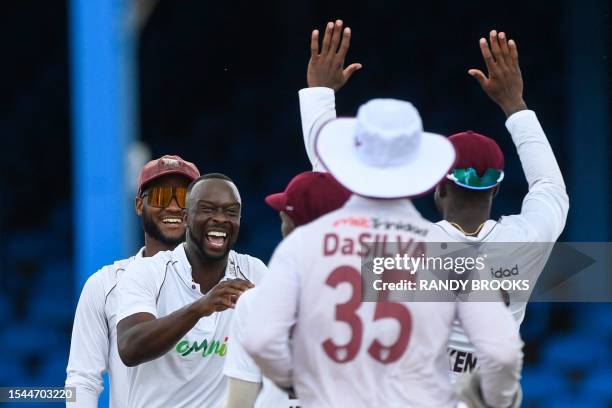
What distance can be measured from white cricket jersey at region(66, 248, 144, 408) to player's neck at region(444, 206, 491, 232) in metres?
1.44

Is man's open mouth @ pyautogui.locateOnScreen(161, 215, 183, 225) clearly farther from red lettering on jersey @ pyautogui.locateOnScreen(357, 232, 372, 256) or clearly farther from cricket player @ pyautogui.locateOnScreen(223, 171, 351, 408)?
red lettering on jersey @ pyautogui.locateOnScreen(357, 232, 372, 256)

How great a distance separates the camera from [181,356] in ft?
13.0

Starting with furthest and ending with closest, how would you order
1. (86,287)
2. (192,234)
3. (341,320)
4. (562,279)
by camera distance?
(562,279) < (86,287) < (192,234) < (341,320)

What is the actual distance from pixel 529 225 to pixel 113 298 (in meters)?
1.64

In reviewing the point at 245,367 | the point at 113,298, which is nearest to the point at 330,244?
the point at 245,367

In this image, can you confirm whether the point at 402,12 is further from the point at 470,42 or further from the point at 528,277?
the point at 528,277

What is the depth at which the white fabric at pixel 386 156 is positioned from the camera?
2717mm

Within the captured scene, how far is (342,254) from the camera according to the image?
2713 mm

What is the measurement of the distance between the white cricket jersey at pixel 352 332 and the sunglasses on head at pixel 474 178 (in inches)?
27.4

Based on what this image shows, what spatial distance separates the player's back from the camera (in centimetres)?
267

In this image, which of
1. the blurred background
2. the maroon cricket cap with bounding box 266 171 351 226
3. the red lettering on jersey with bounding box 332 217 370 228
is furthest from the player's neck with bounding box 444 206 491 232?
the blurred background

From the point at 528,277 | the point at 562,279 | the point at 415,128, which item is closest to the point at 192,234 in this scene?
the point at 528,277

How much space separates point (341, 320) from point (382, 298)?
0.11m

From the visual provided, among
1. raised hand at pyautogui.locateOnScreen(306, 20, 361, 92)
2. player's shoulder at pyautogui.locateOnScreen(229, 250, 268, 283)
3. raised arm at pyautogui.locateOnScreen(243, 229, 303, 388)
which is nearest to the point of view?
raised arm at pyautogui.locateOnScreen(243, 229, 303, 388)
